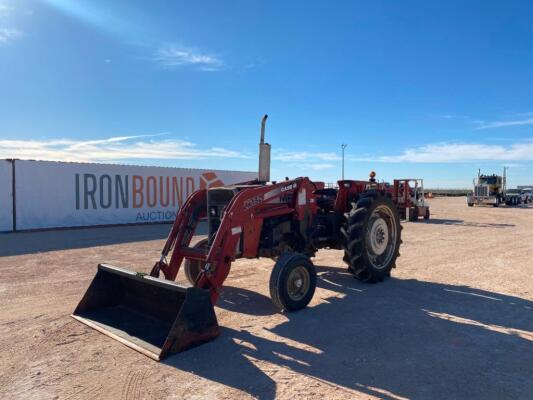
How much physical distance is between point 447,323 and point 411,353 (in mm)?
1307

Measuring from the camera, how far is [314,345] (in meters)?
4.82

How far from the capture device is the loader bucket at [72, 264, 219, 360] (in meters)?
4.48

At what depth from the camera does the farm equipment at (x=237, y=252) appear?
4793 millimetres

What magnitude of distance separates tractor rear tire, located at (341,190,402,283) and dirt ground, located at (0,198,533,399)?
32 cm

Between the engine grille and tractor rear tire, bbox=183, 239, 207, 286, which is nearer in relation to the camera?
tractor rear tire, bbox=183, 239, 207, 286

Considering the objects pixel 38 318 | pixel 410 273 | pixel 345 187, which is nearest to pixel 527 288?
pixel 410 273

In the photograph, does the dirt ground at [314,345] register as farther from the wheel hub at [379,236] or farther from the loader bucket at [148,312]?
the wheel hub at [379,236]

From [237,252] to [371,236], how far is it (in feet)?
9.75

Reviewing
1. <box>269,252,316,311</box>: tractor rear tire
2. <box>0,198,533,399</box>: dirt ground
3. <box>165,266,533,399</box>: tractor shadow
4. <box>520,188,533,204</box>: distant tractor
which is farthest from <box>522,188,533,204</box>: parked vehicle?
<box>269,252,316,311</box>: tractor rear tire

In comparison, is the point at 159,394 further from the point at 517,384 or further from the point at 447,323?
the point at 447,323

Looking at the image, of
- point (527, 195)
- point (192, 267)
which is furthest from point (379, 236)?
point (527, 195)

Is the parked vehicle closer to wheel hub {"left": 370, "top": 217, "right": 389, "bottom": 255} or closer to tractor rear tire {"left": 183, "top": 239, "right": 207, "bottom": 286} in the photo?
wheel hub {"left": 370, "top": 217, "right": 389, "bottom": 255}

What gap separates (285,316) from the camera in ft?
19.1

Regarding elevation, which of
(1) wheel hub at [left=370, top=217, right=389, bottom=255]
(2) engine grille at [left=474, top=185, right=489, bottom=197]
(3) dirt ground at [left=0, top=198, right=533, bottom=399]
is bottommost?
(3) dirt ground at [left=0, top=198, right=533, bottom=399]
